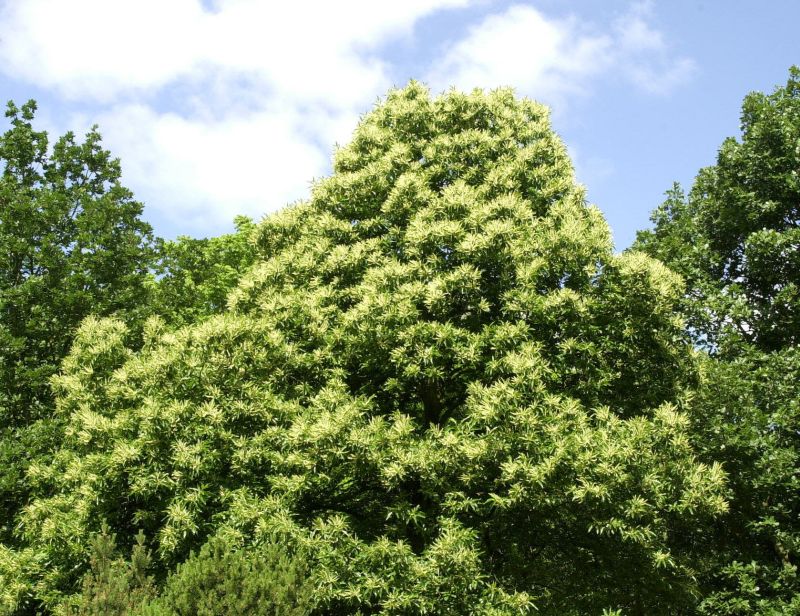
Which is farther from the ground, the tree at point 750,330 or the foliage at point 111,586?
the tree at point 750,330

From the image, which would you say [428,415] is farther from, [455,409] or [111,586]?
[111,586]

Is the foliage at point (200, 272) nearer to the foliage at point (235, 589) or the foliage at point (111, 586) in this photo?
the foliage at point (111, 586)

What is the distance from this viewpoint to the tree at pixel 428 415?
43.8 ft

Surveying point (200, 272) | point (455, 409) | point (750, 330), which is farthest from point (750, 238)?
point (200, 272)

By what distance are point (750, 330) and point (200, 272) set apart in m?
21.7

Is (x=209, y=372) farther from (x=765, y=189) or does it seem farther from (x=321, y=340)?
(x=765, y=189)

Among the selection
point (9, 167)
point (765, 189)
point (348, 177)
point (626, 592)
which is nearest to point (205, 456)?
point (348, 177)

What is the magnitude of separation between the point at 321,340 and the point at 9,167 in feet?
58.8

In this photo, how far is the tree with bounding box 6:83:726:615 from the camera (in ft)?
43.8

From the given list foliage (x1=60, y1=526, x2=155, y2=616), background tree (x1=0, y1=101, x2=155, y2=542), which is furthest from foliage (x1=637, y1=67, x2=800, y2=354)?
background tree (x1=0, y1=101, x2=155, y2=542)

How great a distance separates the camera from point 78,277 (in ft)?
83.2

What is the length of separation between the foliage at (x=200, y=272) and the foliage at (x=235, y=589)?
1478 centimetres

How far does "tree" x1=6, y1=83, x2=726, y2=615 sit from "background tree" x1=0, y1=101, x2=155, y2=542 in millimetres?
6358

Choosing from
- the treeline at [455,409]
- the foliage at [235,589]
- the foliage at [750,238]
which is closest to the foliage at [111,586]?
the treeline at [455,409]
